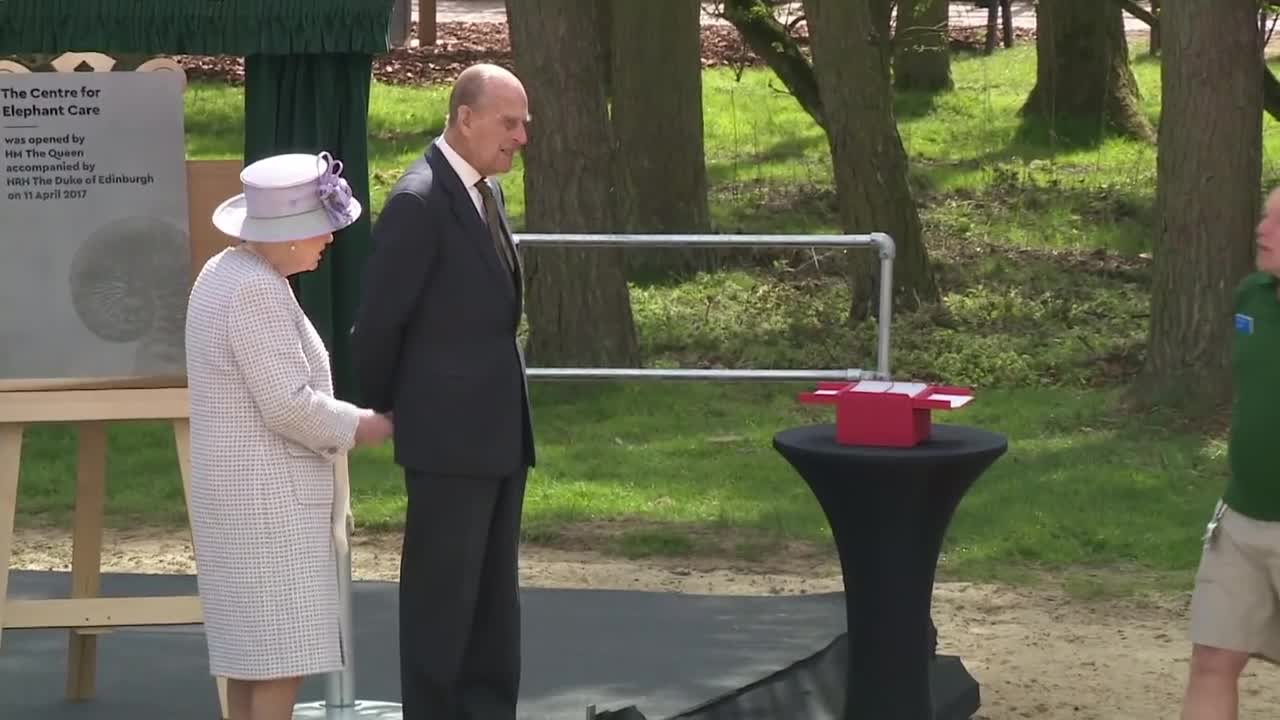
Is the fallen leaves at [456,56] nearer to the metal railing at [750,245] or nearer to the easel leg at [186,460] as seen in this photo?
the metal railing at [750,245]

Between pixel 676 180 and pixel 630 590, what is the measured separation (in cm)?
876

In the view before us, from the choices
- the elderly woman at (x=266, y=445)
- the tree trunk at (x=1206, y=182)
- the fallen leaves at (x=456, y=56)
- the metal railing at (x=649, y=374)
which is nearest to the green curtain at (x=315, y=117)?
the metal railing at (x=649, y=374)

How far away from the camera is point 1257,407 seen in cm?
550

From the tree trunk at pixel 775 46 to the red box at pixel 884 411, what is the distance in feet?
40.2

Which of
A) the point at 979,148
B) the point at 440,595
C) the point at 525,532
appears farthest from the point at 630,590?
the point at 979,148

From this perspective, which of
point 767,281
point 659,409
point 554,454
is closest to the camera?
point 554,454

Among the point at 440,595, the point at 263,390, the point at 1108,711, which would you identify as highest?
the point at 263,390

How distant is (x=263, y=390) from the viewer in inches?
203

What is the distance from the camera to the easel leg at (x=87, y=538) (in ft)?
22.3

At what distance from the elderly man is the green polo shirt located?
1.88 metres

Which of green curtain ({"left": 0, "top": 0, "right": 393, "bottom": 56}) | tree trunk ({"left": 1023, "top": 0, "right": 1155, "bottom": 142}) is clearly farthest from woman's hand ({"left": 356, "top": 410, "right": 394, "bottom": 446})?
tree trunk ({"left": 1023, "top": 0, "right": 1155, "bottom": 142})

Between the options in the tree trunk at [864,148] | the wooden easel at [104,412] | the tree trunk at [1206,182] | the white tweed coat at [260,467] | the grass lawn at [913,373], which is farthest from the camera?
the tree trunk at [864,148]

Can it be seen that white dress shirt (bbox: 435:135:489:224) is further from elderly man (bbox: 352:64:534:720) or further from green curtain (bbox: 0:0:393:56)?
green curtain (bbox: 0:0:393:56)

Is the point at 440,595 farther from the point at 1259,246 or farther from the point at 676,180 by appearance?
the point at 676,180
